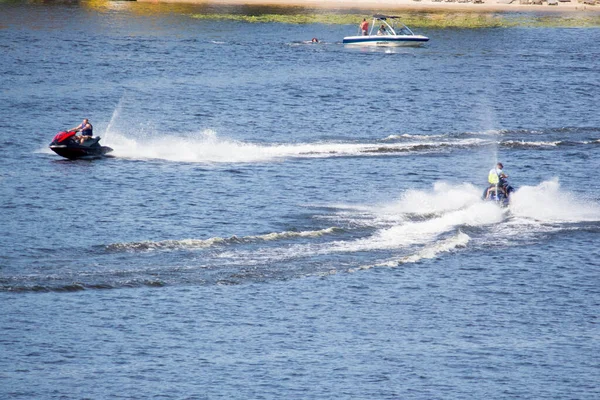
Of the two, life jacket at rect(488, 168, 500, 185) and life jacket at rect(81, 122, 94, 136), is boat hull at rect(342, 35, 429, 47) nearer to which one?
life jacket at rect(81, 122, 94, 136)

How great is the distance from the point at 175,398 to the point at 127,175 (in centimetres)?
2891

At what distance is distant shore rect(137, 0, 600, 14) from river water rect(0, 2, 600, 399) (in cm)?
7812

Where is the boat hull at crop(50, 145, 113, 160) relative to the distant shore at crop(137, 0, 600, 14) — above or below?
below

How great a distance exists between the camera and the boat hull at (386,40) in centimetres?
12406

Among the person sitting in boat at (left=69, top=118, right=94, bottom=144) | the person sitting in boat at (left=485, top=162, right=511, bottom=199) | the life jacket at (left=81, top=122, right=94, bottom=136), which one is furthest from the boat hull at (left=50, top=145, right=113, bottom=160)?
the person sitting in boat at (left=485, top=162, right=511, bottom=199)

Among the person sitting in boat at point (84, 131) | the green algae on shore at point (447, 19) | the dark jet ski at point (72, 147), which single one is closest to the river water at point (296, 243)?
the dark jet ski at point (72, 147)

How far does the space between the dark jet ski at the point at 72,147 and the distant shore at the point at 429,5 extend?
109940mm

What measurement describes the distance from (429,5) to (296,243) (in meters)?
138

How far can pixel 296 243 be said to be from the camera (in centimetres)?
4603

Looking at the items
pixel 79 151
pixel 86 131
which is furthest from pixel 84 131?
pixel 79 151

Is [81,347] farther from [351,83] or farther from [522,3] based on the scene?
[522,3]

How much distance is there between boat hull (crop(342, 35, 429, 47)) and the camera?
407ft

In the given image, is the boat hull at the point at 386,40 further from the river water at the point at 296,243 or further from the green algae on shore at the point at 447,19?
the river water at the point at 296,243

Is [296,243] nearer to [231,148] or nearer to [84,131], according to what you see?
[84,131]
